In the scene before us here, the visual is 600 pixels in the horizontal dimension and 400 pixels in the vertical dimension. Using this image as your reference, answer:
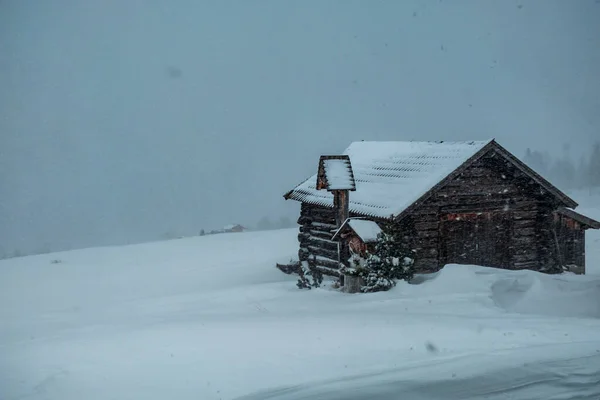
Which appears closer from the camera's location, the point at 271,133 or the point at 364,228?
the point at 364,228

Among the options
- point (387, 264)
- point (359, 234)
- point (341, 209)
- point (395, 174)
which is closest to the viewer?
point (387, 264)

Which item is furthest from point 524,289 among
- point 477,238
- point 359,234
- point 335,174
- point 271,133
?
point 271,133

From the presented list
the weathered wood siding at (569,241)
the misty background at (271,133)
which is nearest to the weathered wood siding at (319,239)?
the weathered wood siding at (569,241)

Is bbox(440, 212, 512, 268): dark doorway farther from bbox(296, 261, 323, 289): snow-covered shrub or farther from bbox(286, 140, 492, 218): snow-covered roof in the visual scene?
bbox(296, 261, 323, 289): snow-covered shrub

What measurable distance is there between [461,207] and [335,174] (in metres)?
3.83

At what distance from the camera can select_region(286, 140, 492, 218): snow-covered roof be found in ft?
59.6

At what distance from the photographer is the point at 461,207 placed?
19.3 m

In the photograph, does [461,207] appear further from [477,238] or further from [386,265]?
[386,265]

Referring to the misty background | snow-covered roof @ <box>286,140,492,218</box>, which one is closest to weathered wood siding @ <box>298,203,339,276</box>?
snow-covered roof @ <box>286,140,492,218</box>

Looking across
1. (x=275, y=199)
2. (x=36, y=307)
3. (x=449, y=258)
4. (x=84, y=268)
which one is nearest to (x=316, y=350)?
(x=449, y=258)

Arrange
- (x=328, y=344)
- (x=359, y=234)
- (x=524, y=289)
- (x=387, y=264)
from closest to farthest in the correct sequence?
(x=328, y=344)
(x=524, y=289)
(x=387, y=264)
(x=359, y=234)

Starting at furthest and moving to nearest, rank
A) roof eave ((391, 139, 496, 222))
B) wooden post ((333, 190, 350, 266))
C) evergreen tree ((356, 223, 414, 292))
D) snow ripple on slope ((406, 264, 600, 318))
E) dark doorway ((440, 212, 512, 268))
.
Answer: wooden post ((333, 190, 350, 266)) < dark doorway ((440, 212, 512, 268)) < roof eave ((391, 139, 496, 222)) < evergreen tree ((356, 223, 414, 292)) < snow ripple on slope ((406, 264, 600, 318))

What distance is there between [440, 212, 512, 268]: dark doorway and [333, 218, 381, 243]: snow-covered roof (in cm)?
223

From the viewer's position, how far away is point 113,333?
1323 cm
